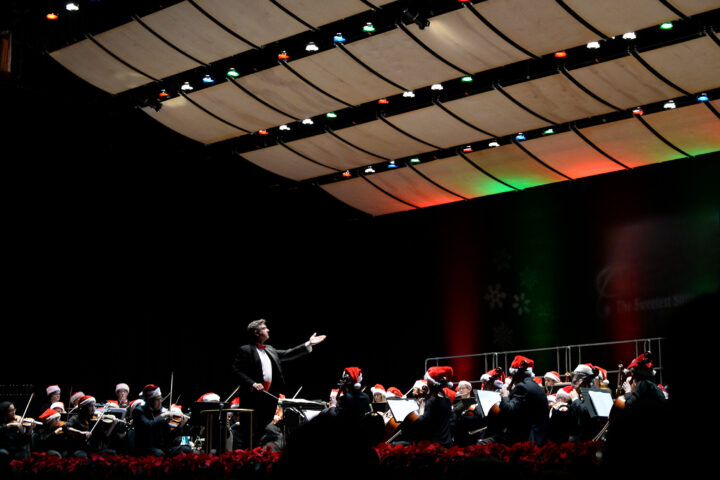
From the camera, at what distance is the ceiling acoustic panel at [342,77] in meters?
13.3

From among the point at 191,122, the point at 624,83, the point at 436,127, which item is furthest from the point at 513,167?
the point at 191,122

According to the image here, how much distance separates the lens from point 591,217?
16875mm

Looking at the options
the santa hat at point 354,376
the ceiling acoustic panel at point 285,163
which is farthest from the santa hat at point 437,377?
the ceiling acoustic panel at point 285,163

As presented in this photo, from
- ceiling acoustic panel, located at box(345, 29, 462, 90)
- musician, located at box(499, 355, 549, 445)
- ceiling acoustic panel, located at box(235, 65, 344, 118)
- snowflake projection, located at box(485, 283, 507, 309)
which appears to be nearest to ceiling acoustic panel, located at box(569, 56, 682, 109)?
ceiling acoustic panel, located at box(345, 29, 462, 90)

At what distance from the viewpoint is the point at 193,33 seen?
42.0 ft

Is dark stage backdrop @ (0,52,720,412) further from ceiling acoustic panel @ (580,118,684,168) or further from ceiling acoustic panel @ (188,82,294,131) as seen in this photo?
ceiling acoustic panel @ (188,82,294,131)

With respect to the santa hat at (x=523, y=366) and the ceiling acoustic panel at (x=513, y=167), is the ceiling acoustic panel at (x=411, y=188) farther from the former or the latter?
the santa hat at (x=523, y=366)

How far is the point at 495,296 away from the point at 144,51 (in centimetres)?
886

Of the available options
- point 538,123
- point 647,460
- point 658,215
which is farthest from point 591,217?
point 647,460

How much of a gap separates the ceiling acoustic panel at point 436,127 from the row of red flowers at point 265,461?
28.4 ft

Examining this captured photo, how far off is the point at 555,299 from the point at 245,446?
9.69 metres

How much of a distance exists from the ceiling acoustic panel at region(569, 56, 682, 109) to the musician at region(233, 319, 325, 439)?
6901 mm

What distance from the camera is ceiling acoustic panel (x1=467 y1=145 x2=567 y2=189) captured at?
53.8ft

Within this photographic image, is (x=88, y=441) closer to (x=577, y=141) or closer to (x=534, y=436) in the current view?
(x=534, y=436)
